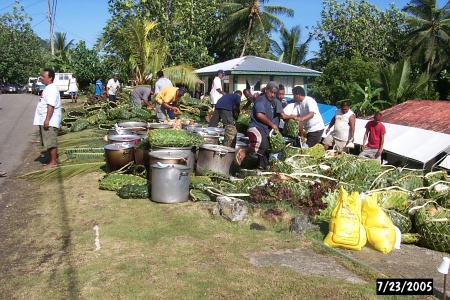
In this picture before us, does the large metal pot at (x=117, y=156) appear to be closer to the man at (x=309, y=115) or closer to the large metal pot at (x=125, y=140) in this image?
the large metal pot at (x=125, y=140)

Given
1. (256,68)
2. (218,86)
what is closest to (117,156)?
(218,86)

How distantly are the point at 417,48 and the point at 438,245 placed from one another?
107 feet

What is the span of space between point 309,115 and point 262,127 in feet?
4.75

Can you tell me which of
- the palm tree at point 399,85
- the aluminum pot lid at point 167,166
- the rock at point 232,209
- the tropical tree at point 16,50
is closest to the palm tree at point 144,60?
the palm tree at point 399,85

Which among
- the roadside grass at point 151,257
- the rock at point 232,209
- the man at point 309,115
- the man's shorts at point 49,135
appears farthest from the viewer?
the man at point 309,115

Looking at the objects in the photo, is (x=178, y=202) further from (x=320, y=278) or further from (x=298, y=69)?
(x=298, y=69)

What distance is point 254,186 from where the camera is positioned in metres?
6.93

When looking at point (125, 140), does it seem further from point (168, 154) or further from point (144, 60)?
point (144, 60)

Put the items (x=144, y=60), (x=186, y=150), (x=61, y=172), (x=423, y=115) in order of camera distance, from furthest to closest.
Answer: (x=144, y=60), (x=423, y=115), (x=61, y=172), (x=186, y=150)

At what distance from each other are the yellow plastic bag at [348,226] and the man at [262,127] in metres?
3.30

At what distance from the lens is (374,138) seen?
10586 mm

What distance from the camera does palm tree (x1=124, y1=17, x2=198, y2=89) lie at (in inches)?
774

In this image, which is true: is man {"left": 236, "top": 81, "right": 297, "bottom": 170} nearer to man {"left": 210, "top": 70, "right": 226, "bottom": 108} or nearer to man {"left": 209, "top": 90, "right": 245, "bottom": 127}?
man {"left": 209, "top": 90, "right": 245, "bottom": 127}

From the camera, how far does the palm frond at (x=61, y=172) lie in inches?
346
